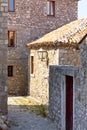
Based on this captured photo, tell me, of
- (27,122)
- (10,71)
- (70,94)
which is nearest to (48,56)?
(10,71)

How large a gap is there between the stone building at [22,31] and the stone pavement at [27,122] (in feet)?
20.8

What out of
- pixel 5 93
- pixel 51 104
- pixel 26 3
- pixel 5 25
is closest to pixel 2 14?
pixel 5 25

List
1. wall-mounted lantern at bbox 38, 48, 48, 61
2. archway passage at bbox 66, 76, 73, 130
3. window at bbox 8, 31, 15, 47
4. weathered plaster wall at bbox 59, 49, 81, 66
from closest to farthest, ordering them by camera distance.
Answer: archway passage at bbox 66, 76, 73, 130, weathered plaster wall at bbox 59, 49, 81, 66, wall-mounted lantern at bbox 38, 48, 48, 61, window at bbox 8, 31, 15, 47

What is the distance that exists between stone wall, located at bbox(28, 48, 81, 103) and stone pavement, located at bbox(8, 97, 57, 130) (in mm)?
2811

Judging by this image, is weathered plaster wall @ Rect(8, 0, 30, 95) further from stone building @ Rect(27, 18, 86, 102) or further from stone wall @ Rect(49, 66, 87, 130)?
stone wall @ Rect(49, 66, 87, 130)

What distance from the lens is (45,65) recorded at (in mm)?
15992

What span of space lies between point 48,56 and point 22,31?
15.0 feet

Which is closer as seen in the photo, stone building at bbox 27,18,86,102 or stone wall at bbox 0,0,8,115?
stone wall at bbox 0,0,8,115

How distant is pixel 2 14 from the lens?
11.4 m

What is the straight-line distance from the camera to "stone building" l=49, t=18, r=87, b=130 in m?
7.95

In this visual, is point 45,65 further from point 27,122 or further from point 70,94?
point 70,94

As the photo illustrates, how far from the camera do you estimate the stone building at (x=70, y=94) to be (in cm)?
795

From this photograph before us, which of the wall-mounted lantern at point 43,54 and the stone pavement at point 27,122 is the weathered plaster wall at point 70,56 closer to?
the wall-mounted lantern at point 43,54

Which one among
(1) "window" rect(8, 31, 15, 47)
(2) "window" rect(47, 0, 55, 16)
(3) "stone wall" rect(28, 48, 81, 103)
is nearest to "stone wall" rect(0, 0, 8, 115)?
(3) "stone wall" rect(28, 48, 81, 103)
